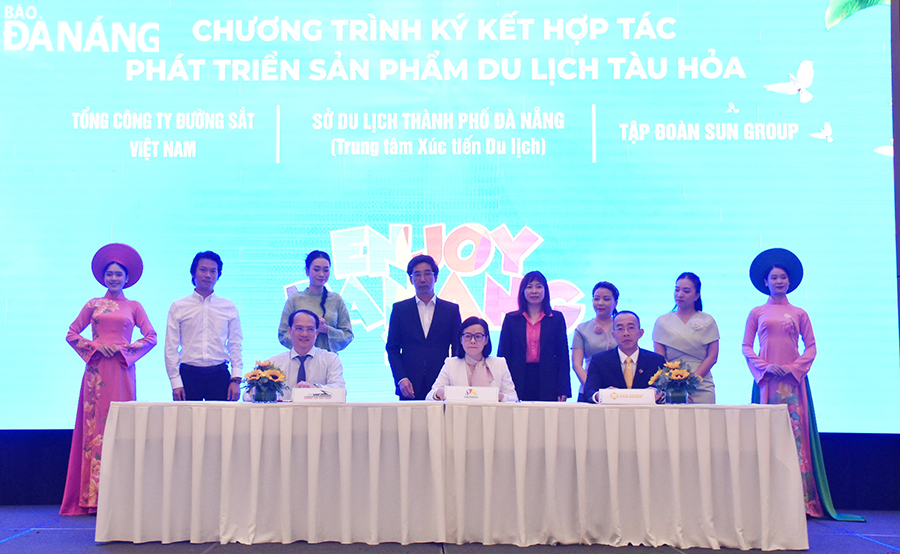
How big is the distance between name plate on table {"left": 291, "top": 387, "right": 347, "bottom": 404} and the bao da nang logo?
1.32m

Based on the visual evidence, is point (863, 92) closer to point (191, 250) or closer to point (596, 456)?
point (596, 456)

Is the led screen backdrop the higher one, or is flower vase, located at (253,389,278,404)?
the led screen backdrop

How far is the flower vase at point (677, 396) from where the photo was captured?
127 inches

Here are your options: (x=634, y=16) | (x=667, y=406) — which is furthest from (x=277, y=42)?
(x=667, y=406)

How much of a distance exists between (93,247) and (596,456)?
3.14 metres

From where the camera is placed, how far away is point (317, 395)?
322 cm

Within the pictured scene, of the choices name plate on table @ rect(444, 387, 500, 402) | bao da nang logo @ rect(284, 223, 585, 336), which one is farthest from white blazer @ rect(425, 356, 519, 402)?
bao da nang logo @ rect(284, 223, 585, 336)

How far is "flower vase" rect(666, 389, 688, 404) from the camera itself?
323 centimetres

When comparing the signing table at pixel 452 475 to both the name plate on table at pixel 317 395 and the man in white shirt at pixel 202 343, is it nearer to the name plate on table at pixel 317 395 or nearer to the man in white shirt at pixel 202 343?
the name plate on table at pixel 317 395

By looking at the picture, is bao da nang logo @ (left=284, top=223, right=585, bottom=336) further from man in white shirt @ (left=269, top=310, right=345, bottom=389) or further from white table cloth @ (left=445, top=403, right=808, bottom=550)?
white table cloth @ (left=445, top=403, right=808, bottom=550)

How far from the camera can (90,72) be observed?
459cm

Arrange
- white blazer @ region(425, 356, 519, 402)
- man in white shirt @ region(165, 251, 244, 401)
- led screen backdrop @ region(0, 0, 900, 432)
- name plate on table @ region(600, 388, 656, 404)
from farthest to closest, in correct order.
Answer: led screen backdrop @ region(0, 0, 900, 432) → man in white shirt @ region(165, 251, 244, 401) → white blazer @ region(425, 356, 519, 402) → name plate on table @ region(600, 388, 656, 404)

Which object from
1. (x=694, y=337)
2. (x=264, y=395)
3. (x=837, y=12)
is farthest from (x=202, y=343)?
(x=837, y=12)

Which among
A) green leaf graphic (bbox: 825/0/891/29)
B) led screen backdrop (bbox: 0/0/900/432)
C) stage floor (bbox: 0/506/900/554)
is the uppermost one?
green leaf graphic (bbox: 825/0/891/29)
